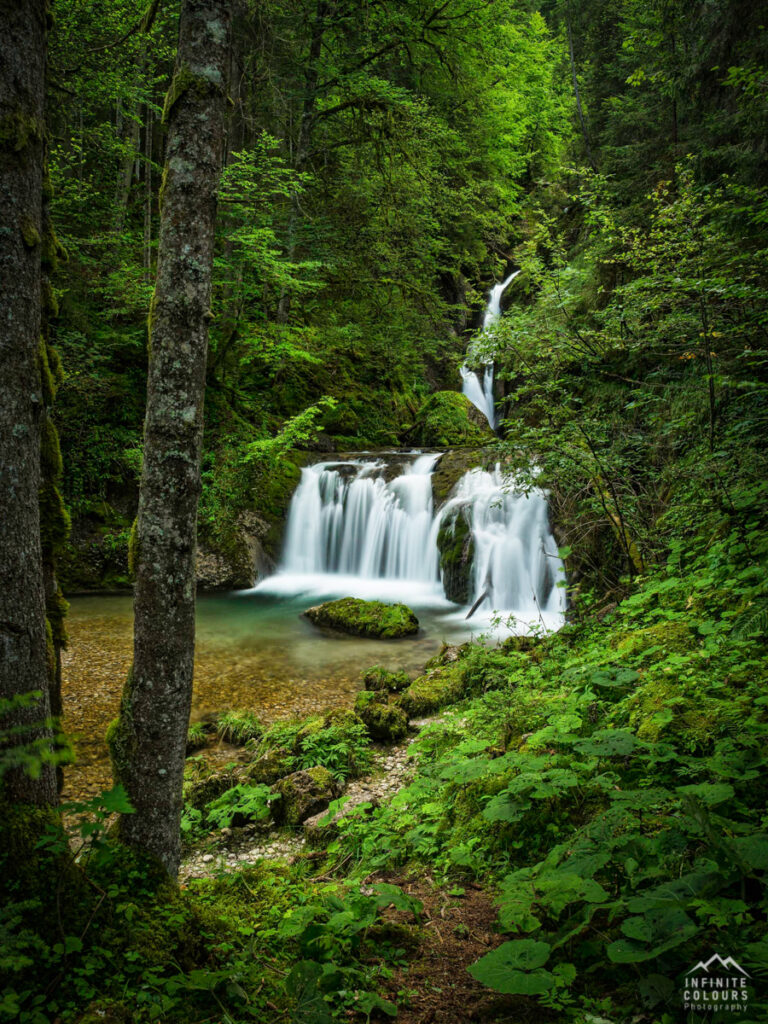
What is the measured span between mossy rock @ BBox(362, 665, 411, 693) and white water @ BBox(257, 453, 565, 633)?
2.93 m

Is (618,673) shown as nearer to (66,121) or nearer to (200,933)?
(200,933)

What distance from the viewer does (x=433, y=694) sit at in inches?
225

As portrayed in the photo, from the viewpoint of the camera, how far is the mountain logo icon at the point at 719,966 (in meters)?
1.40

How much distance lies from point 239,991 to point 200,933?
0.38 m

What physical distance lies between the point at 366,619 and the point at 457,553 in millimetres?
3086

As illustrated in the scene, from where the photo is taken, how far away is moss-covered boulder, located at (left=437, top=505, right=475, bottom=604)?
11.0 m

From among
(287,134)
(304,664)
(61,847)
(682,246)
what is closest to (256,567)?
(304,664)

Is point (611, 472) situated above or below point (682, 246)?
below

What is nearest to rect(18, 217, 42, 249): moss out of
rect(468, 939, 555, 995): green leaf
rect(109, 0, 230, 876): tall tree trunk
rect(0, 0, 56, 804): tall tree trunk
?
rect(0, 0, 56, 804): tall tree trunk

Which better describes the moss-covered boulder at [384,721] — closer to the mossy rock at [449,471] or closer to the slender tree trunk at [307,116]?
the mossy rock at [449,471]

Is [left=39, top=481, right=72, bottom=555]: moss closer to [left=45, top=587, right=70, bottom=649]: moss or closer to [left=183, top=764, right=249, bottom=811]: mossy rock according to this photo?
[left=45, top=587, right=70, bottom=649]: moss

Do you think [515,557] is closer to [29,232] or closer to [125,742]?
[125,742]

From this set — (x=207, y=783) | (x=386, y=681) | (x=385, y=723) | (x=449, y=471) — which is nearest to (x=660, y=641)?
(x=385, y=723)

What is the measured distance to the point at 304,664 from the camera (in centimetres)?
766
